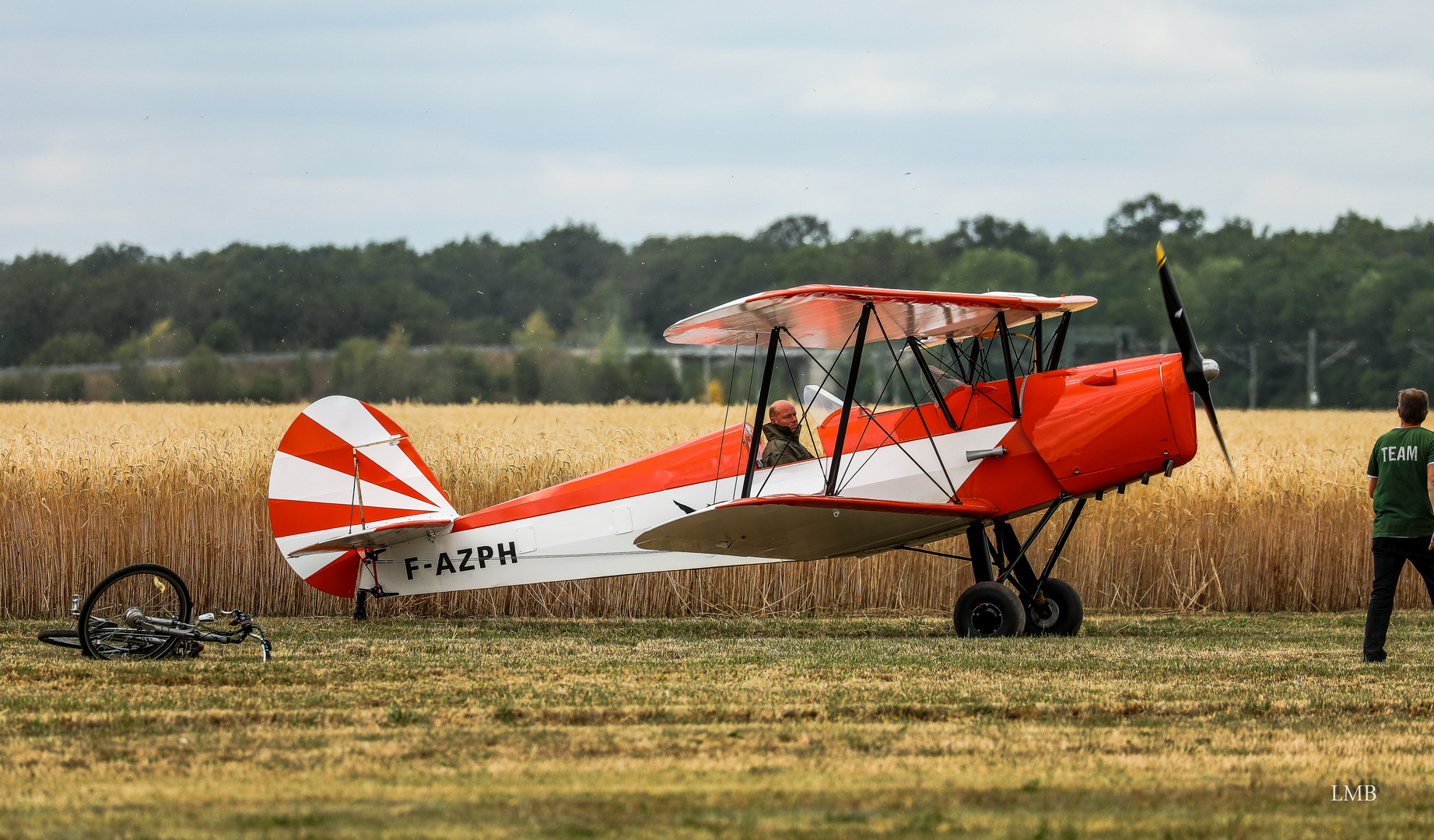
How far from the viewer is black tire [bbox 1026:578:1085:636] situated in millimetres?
9203

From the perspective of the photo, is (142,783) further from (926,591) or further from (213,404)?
(213,404)

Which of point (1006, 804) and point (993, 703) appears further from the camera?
point (993, 703)

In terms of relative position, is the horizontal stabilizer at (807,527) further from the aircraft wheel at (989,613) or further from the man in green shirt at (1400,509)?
the man in green shirt at (1400,509)

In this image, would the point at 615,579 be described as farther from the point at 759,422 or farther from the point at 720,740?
the point at 720,740

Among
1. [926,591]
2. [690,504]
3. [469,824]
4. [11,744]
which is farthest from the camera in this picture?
[926,591]

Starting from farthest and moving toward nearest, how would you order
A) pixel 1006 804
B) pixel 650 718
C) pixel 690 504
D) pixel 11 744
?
pixel 690 504 → pixel 650 718 → pixel 11 744 → pixel 1006 804

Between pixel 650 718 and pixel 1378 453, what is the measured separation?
471 centimetres

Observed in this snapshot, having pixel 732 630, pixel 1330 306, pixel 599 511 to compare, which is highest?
pixel 1330 306

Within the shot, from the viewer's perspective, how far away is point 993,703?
6020mm

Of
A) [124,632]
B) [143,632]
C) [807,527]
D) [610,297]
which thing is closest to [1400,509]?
[807,527]

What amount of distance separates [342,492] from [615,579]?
2592 millimetres

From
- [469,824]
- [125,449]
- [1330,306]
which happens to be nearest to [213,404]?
[125,449]

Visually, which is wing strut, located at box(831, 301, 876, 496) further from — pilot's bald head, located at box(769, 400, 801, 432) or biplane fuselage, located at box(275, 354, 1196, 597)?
pilot's bald head, located at box(769, 400, 801, 432)

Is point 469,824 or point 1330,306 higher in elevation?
point 1330,306
